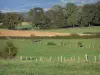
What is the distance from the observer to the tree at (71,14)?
17300 centimetres

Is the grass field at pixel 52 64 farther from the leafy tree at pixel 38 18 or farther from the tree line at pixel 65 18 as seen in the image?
the leafy tree at pixel 38 18

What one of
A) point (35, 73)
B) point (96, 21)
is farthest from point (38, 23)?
point (35, 73)

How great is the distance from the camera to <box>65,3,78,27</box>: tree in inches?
6811

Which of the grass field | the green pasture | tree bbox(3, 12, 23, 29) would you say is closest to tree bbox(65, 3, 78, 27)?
tree bbox(3, 12, 23, 29)

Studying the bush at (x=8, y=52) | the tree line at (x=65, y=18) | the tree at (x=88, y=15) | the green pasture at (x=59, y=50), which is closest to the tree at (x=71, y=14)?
the tree line at (x=65, y=18)

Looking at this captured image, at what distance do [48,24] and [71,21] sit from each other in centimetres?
1197

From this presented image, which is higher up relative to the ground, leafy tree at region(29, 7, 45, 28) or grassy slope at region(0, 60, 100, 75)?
grassy slope at region(0, 60, 100, 75)

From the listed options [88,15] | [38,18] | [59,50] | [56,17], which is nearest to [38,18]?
[38,18]

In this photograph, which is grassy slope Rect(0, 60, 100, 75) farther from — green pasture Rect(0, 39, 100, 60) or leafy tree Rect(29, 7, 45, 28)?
leafy tree Rect(29, 7, 45, 28)

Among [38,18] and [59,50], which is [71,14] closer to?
[38,18]

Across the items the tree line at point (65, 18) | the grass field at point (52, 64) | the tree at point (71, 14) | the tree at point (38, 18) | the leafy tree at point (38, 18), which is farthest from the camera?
the leafy tree at point (38, 18)

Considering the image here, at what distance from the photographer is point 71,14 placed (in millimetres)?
183250

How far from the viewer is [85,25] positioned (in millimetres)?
169000

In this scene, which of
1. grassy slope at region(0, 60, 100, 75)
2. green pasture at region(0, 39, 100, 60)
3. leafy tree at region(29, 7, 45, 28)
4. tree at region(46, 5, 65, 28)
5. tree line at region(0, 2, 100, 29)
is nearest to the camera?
grassy slope at region(0, 60, 100, 75)
